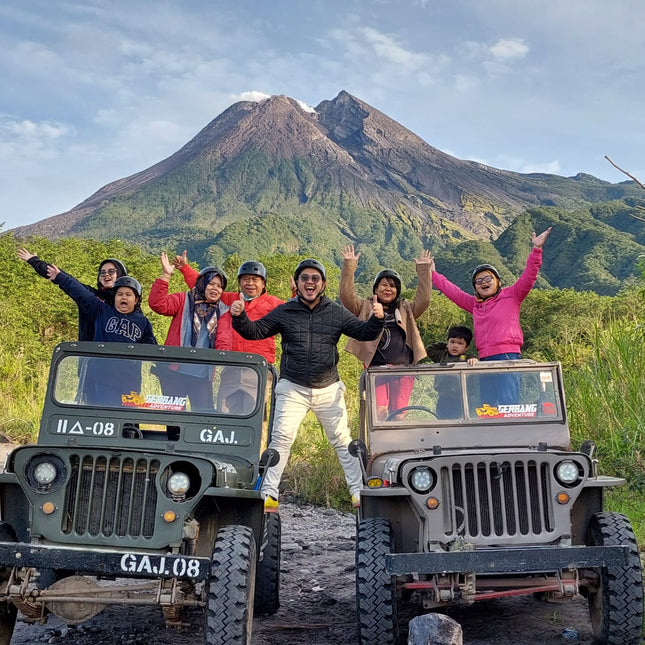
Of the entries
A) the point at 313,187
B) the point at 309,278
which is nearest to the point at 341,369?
the point at 309,278

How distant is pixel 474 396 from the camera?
5.77 meters

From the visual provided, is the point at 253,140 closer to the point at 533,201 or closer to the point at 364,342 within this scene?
the point at 533,201

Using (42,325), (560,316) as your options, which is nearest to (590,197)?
(560,316)

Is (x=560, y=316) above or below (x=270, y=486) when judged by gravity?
above

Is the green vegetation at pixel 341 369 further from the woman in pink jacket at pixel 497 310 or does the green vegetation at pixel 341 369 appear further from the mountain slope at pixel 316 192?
the mountain slope at pixel 316 192

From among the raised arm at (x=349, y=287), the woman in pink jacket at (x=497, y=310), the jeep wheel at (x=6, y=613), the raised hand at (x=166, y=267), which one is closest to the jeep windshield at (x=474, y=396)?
the woman in pink jacket at (x=497, y=310)

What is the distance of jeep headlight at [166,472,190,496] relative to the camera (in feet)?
14.0

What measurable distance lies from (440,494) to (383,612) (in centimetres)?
73

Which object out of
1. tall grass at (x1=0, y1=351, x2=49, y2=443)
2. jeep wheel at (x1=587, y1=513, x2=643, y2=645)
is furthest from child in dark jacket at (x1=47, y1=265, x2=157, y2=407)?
tall grass at (x1=0, y1=351, x2=49, y2=443)

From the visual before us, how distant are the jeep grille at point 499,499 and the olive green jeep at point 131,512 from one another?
114 cm

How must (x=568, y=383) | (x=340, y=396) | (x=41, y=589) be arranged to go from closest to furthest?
(x=41, y=589)
(x=340, y=396)
(x=568, y=383)

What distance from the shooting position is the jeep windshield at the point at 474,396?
571 centimetres

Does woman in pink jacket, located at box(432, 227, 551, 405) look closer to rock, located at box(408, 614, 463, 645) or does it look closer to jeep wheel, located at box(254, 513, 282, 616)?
jeep wheel, located at box(254, 513, 282, 616)

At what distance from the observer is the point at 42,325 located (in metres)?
20.6
